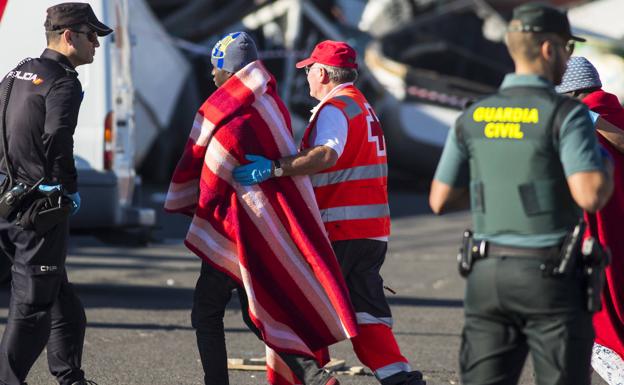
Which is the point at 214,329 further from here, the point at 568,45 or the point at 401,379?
the point at 568,45

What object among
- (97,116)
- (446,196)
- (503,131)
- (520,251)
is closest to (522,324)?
(520,251)

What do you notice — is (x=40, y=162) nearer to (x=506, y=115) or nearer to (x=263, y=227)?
(x=263, y=227)

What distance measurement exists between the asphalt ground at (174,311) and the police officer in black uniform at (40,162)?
95cm

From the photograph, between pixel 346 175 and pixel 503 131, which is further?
pixel 346 175

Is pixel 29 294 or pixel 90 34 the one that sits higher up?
pixel 90 34

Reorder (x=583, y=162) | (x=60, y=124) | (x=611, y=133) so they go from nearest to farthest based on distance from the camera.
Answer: (x=583, y=162), (x=611, y=133), (x=60, y=124)

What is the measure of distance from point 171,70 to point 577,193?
13.3 m

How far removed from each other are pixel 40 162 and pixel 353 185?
4.40 ft

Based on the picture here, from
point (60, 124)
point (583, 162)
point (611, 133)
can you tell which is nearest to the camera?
point (583, 162)

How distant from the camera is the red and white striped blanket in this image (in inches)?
224

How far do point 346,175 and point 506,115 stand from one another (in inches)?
70.2

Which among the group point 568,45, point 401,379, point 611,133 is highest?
point 568,45

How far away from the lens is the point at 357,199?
233 inches

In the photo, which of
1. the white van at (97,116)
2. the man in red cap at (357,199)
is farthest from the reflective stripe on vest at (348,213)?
the white van at (97,116)
